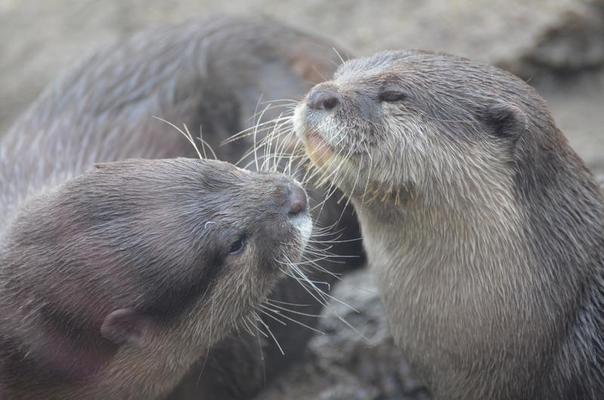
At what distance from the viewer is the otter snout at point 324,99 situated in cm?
278

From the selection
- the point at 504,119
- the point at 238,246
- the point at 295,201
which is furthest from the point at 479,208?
the point at 238,246

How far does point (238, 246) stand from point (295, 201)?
0.21 m

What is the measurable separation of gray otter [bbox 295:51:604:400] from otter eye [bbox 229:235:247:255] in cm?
33

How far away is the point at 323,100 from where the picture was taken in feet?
9.14

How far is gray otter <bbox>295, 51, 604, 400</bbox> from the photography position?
2.75m

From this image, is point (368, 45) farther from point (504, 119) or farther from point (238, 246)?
point (238, 246)

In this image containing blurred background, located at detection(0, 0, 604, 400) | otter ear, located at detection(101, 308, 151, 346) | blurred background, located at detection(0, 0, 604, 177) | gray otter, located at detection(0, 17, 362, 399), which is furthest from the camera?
blurred background, located at detection(0, 0, 604, 177)

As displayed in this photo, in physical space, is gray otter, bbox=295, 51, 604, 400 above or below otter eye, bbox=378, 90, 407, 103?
below

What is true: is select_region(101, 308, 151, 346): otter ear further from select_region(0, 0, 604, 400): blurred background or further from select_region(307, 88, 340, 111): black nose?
select_region(0, 0, 604, 400): blurred background

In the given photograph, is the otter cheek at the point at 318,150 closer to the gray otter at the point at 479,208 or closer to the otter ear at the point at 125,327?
the gray otter at the point at 479,208

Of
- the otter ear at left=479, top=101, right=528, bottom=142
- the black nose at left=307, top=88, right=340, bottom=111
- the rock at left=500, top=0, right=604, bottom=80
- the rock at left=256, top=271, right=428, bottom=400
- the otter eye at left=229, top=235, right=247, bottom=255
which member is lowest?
the rock at left=256, top=271, right=428, bottom=400

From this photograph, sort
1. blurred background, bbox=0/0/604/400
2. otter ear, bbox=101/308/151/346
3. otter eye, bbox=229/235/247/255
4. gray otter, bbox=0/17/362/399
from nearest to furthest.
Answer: otter ear, bbox=101/308/151/346
otter eye, bbox=229/235/247/255
gray otter, bbox=0/17/362/399
blurred background, bbox=0/0/604/400

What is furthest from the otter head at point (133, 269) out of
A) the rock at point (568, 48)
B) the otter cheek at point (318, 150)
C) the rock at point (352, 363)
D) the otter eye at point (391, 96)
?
the rock at point (568, 48)

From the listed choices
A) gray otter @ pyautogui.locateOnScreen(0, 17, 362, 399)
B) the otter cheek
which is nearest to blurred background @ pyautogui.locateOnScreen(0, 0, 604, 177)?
gray otter @ pyautogui.locateOnScreen(0, 17, 362, 399)
